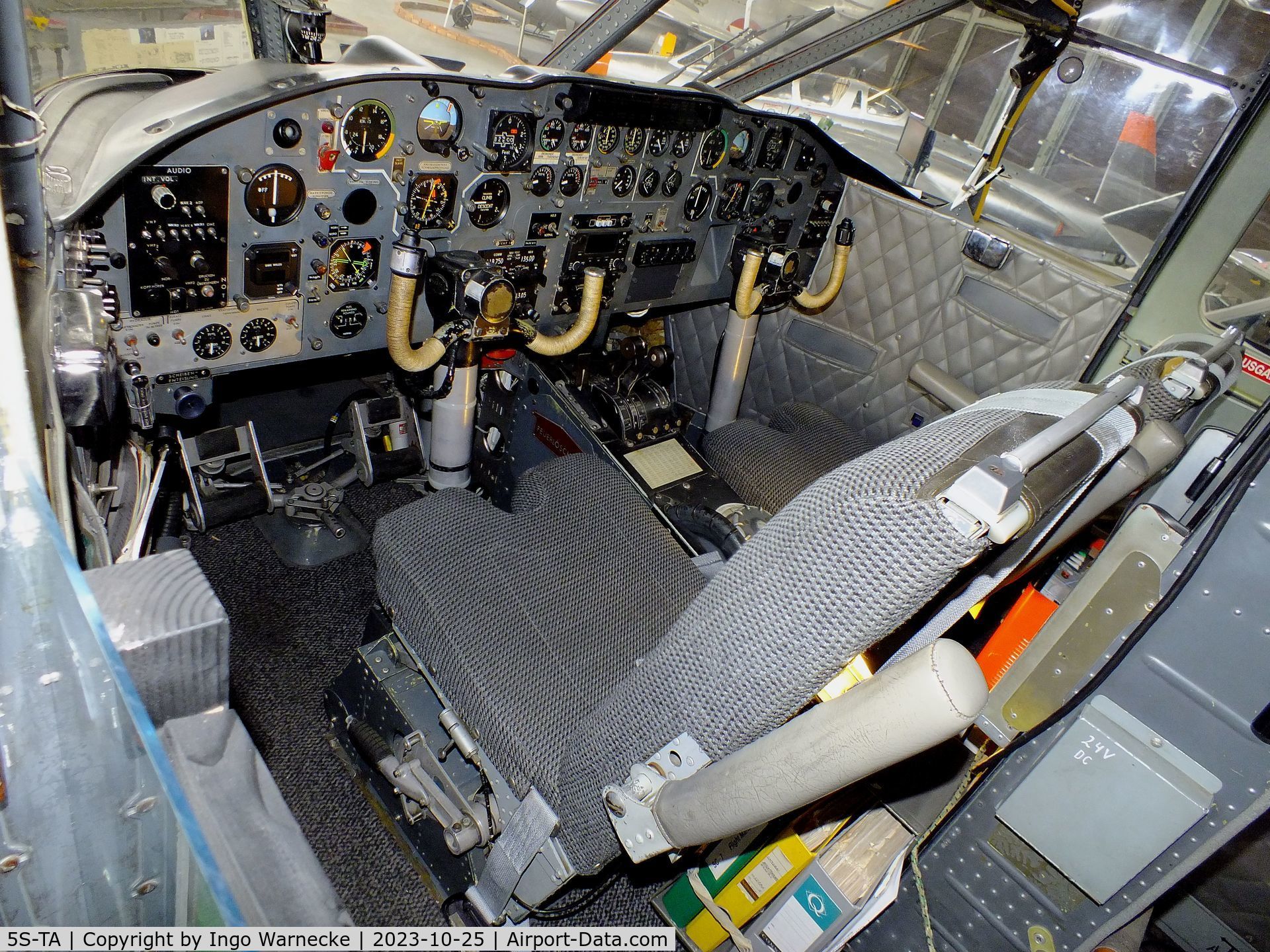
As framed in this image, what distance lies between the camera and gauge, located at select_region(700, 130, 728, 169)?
3246 mm

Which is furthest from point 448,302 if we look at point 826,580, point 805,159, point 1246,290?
point 1246,290

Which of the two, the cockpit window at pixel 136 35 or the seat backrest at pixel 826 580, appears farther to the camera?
the cockpit window at pixel 136 35

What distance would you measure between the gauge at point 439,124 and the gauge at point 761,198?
1.57 m

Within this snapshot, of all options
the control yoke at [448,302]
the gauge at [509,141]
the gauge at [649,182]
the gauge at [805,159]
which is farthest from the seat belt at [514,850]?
the gauge at [805,159]

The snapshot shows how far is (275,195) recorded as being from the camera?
7.46 ft

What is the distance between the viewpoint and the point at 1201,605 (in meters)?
1.25

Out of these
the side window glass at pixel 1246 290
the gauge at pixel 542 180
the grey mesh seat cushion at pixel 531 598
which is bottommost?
the grey mesh seat cushion at pixel 531 598

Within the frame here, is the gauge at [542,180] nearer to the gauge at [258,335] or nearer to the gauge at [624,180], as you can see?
the gauge at [624,180]

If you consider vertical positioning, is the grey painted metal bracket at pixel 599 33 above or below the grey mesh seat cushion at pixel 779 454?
above

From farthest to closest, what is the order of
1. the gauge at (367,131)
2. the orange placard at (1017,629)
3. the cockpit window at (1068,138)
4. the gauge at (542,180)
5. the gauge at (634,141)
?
the cockpit window at (1068,138) → the gauge at (634,141) → the gauge at (542,180) → the gauge at (367,131) → the orange placard at (1017,629)

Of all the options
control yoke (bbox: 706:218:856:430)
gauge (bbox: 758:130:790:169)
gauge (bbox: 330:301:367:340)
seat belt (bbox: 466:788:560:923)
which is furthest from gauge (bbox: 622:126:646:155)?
seat belt (bbox: 466:788:560:923)

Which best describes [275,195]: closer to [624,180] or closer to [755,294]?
[624,180]

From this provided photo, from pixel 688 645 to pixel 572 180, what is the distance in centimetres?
233

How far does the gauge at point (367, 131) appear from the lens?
7.53 feet
